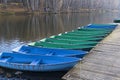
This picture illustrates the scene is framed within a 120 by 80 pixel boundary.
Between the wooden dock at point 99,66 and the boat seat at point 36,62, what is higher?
the wooden dock at point 99,66

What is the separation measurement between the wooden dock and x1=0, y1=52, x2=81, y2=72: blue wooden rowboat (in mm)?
1346

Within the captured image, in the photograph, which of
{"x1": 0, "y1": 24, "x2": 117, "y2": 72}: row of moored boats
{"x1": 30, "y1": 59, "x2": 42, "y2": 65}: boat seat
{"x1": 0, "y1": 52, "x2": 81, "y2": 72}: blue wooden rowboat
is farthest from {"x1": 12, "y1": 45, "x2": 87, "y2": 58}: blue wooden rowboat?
{"x1": 30, "y1": 59, "x2": 42, "y2": 65}: boat seat

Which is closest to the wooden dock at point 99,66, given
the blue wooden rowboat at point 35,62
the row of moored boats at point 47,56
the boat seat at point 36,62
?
the row of moored boats at point 47,56

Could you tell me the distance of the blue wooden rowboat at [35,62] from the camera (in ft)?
44.3

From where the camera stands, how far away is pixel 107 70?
33.8 ft

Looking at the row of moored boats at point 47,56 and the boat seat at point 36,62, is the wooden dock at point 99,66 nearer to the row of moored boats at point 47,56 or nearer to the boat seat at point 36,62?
the row of moored boats at point 47,56

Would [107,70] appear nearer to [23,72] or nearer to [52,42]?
[23,72]

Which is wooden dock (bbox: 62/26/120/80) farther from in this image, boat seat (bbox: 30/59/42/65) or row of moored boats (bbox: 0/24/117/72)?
boat seat (bbox: 30/59/42/65)

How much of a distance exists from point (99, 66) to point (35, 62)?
4679mm

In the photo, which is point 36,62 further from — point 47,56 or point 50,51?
point 50,51

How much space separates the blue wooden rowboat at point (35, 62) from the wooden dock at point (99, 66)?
135 cm

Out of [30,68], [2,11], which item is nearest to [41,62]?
[30,68]

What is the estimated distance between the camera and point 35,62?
1441 centimetres

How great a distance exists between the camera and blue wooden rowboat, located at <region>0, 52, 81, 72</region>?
1352 cm
